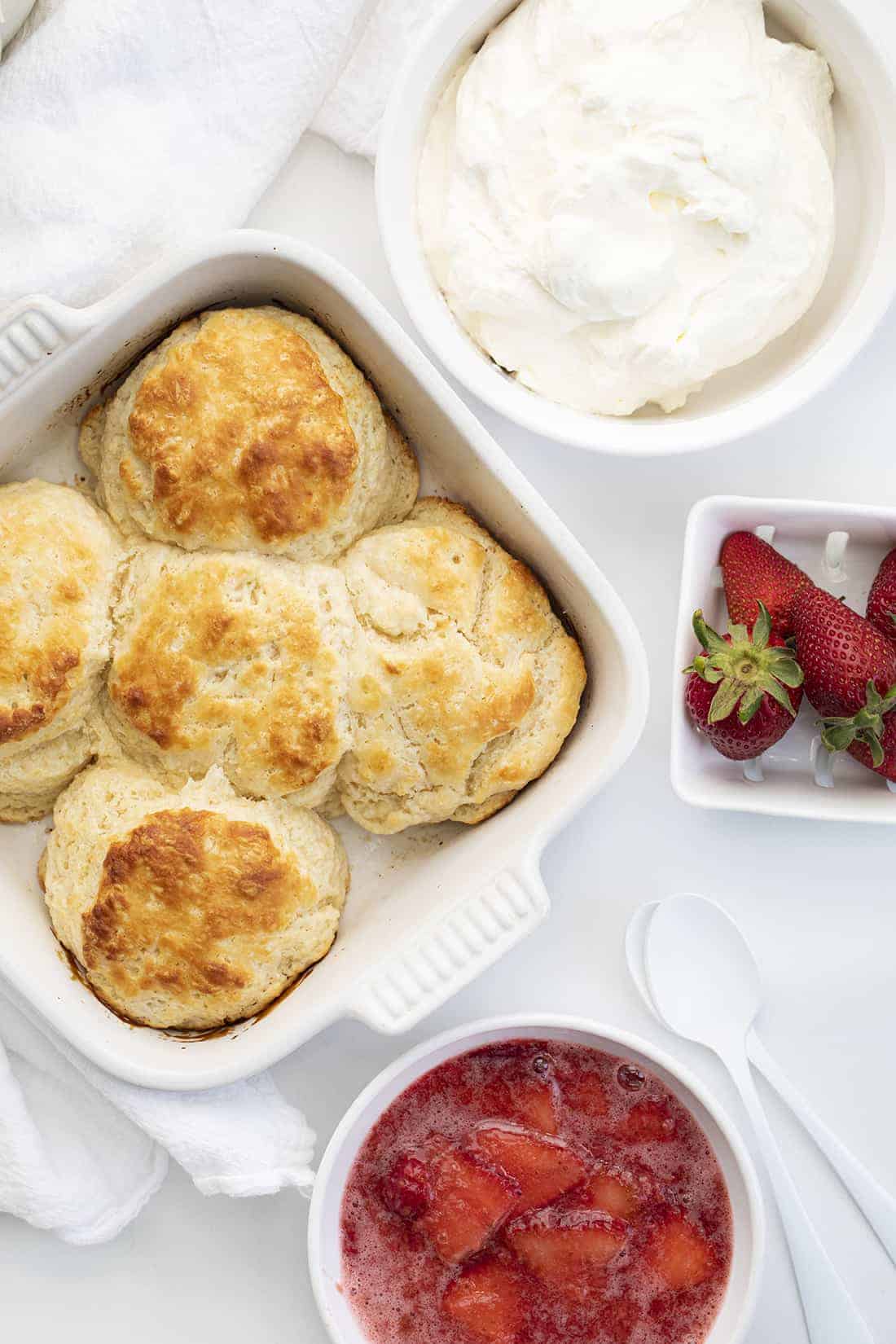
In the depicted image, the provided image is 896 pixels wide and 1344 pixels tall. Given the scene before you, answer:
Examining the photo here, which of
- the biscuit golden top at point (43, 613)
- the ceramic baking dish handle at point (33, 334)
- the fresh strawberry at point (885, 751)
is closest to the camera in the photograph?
the ceramic baking dish handle at point (33, 334)

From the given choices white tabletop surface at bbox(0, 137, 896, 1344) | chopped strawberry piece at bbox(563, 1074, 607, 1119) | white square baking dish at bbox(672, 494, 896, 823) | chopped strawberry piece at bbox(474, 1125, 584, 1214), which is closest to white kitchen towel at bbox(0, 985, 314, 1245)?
white tabletop surface at bbox(0, 137, 896, 1344)

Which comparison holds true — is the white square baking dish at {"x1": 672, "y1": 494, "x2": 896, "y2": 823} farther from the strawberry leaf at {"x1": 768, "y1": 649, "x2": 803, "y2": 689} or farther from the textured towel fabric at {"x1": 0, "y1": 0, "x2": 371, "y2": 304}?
the textured towel fabric at {"x1": 0, "y1": 0, "x2": 371, "y2": 304}

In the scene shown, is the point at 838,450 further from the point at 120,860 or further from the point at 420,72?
the point at 120,860

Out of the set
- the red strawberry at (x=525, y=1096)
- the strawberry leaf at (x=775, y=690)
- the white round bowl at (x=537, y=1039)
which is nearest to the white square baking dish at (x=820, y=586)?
the strawberry leaf at (x=775, y=690)

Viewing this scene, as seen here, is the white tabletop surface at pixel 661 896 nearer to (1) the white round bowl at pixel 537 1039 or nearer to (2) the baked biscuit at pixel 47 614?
(1) the white round bowl at pixel 537 1039

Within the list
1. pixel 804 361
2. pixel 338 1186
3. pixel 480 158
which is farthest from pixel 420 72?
pixel 338 1186

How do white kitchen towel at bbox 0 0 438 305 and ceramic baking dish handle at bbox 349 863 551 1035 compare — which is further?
white kitchen towel at bbox 0 0 438 305

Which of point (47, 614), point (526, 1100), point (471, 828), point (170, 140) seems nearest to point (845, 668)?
point (471, 828)
